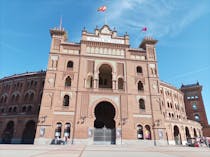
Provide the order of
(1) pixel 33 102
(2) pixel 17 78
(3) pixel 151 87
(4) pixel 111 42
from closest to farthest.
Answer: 1. (3) pixel 151 87
2. (4) pixel 111 42
3. (1) pixel 33 102
4. (2) pixel 17 78

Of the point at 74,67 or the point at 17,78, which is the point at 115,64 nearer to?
the point at 74,67

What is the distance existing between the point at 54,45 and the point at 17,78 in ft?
51.7

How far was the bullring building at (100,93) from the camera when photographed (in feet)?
81.6

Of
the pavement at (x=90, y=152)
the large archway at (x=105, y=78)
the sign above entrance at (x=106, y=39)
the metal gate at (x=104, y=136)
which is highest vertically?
the sign above entrance at (x=106, y=39)

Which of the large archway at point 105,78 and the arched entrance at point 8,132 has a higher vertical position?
the large archway at point 105,78

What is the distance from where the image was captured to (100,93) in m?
27.3

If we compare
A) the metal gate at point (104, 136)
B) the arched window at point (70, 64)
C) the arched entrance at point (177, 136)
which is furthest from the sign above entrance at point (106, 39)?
the arched entrance at point (177, 136)

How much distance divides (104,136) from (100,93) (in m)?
6.77

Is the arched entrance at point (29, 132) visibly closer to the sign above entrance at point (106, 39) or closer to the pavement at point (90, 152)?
the pavement at point (90, 152)

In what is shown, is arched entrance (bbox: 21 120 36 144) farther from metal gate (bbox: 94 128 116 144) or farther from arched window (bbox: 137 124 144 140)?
arched window (bbox: 137 124 144 140)

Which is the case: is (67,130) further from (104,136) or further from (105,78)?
(105,78)

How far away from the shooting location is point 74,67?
28.8m

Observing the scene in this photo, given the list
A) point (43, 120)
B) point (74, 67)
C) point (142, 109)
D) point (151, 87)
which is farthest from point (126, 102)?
point (43, 120)

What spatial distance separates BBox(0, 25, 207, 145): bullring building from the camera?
2488 centimetres
